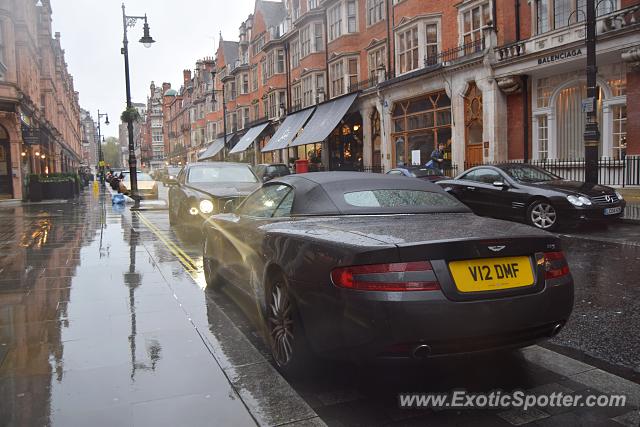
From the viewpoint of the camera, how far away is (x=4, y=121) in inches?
1003

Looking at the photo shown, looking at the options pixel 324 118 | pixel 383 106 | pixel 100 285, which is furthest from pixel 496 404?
pixel 324 118

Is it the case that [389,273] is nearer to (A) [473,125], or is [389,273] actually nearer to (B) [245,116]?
(A) [473,125]

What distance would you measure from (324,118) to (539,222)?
73.1 feet

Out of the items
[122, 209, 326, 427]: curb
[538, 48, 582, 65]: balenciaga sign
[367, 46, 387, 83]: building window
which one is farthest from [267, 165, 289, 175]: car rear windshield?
[122, 209, 326, 427]: curb

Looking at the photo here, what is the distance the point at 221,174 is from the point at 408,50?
16797 millimetres

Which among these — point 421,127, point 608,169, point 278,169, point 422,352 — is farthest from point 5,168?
point 422,352

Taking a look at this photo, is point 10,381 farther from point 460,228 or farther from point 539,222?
point 539,222

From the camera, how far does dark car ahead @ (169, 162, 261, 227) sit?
11.0 metres

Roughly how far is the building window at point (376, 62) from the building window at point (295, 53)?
10566 millimetres

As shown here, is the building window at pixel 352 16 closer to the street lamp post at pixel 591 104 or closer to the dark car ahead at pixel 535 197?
the street lamp post at pixel 591 104

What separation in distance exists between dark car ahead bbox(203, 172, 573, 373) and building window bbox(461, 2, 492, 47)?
792 inches

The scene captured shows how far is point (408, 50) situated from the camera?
1040 inches

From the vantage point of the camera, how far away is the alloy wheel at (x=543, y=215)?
11188 mm

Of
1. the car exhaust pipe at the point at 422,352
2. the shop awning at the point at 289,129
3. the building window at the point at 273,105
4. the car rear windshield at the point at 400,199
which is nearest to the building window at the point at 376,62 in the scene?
the shop awning at the point at 289,129
